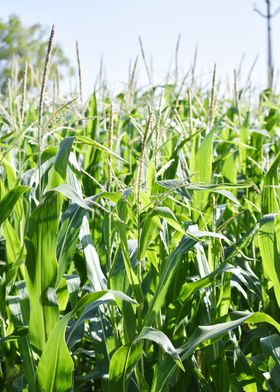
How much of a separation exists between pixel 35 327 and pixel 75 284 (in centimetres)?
41

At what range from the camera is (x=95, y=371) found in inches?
79.2

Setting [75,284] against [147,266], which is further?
[147,266]

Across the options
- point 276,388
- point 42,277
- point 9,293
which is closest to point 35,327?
point 42,277

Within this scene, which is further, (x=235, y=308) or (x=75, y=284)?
(x=235, y=308)

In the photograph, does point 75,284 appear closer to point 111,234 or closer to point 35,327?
point 111,234

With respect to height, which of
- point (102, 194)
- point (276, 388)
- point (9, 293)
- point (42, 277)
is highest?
point (102, 194)

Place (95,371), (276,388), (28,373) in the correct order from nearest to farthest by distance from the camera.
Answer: (28,373)
(276,388)
(95,371)

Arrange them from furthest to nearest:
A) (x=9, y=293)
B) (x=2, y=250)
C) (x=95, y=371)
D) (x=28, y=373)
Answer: (x=2, y=250) → (x=9, y=293) → (x=95, y=371) → (x=28, y=373)

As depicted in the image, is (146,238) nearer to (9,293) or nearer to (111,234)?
(111,234)

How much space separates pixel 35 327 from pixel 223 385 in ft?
2.01

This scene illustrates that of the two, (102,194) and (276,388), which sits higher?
(102,194)

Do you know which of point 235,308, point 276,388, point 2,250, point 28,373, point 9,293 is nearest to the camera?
point 28,373

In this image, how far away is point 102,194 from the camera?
5.40 ft

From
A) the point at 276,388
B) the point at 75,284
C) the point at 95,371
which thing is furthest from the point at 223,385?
the point at 75,284
